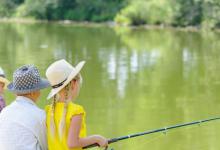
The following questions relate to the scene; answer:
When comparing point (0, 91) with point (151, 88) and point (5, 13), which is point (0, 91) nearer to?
point (151, 88)

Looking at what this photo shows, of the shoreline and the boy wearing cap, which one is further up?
the shoreline

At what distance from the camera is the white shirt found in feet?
8.18

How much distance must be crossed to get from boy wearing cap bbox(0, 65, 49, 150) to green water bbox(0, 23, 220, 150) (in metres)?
4.22

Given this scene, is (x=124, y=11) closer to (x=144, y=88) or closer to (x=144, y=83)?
(x=144, y=83)

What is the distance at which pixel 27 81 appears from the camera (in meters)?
2.57

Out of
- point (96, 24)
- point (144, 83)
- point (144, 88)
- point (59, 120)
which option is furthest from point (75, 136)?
point (96, 24)

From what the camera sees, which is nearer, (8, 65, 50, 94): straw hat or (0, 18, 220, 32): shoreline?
(8, 65, 50, 94): straw hat

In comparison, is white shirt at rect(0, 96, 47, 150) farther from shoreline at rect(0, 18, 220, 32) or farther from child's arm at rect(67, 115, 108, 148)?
shoreline at rect(0, 18, 220, 32)

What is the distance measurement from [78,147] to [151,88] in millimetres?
9004

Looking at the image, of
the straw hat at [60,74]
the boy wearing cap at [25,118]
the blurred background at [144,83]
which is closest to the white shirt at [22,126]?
the boy wearing cap at [25,118]

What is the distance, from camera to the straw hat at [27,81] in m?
2.56

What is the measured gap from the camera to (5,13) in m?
49.6

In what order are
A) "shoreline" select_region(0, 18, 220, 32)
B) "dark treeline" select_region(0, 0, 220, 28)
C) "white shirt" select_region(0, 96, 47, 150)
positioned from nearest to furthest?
"white shirt" select_region(0, 96, 47, 150)
"shoreline" select_region(0, 18, 220, 32)
"dark treeline" select_region(0, 0, 220, 28)

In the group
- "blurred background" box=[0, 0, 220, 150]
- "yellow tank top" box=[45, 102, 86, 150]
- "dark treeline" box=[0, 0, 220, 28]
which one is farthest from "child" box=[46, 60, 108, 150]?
"dark treeline" box=[0, 0, 220, 28]
